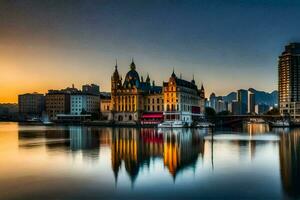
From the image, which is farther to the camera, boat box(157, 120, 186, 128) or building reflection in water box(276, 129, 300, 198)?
boat box(157, 120, 186, 128)

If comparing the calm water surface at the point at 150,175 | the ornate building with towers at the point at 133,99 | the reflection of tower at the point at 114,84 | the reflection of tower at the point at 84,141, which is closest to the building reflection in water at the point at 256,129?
the ornate building with towers at the point at 133,99

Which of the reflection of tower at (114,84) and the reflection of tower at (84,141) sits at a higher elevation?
the reflection of tower at (114,84)

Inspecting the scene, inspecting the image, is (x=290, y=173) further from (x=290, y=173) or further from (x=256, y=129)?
(x=256, y=129)

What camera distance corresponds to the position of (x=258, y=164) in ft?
116

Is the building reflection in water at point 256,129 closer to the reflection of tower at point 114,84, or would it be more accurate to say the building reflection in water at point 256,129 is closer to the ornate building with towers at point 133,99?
the ornate building with towers at point 133,99

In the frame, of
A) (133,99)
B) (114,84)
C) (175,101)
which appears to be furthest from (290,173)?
(114,84)

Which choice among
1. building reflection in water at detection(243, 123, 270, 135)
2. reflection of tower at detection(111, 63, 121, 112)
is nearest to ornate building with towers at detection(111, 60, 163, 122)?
reflection of tower at detection(111, 63, 121, 112)

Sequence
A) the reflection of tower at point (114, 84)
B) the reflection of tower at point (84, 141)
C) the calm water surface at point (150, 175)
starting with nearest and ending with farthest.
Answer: the calm water surface at point (150, 175) < the reflection of tower at point (84, 141) < the reflection of tower at point (114, 84)

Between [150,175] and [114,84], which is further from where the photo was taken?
[114,84]

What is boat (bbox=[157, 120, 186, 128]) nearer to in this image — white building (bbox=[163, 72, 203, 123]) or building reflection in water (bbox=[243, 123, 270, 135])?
white building (bbox=[163, 72, 203, 123])

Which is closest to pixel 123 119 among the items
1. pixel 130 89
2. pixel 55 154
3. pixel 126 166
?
pixel 130 89

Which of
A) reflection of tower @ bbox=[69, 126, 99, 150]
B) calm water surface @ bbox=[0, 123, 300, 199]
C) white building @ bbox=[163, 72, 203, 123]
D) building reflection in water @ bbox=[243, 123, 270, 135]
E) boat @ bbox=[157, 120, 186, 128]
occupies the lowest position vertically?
building reflection in water @ bbox=[243, 123, 270, 135]

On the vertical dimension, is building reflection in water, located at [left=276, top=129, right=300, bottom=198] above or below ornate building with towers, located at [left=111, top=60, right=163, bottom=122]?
below

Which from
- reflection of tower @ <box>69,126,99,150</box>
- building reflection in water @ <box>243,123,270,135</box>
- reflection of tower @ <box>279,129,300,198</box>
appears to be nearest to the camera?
reflection of tower @ <box>279,129,300,198</box>
